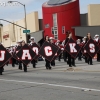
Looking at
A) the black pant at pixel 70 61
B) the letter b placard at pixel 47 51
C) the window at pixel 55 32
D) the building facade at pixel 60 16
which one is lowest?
the black pant at pixel 70 61

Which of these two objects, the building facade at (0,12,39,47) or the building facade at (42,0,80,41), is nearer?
the building facade at (42,0,80,41)

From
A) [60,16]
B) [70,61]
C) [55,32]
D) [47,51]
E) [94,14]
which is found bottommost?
[70,61]

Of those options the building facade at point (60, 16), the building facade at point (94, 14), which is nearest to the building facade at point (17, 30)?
the building facade at point (60, 16)

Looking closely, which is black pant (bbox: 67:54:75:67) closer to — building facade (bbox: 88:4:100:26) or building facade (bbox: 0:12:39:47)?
building facade (bbox: 88:4:100:26)

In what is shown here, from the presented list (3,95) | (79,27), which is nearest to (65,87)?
(3,95)

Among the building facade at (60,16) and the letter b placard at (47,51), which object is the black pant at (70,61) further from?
the building facade at (60,16)

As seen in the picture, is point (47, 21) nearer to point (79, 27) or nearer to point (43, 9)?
point (43, 9)

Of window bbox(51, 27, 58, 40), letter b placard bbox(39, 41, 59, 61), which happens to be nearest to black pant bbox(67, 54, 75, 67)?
letter b placard bbox(39, 41, 59, 61)

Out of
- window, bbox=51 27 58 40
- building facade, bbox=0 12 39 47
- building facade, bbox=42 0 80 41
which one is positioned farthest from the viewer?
building facade, bbox=0 12 39 47

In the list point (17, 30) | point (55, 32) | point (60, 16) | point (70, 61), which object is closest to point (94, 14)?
point (60, 16)

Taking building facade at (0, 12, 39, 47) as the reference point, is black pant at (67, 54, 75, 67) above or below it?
below

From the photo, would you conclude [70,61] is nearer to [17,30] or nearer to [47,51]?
[47,51]

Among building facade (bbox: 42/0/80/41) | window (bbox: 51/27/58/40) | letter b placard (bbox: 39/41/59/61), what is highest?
building facade (bbox: 42/0/80/41)

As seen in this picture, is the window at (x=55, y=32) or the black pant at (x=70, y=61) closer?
the black pant at (x=70, y=61)
